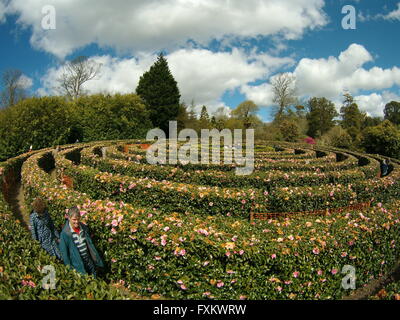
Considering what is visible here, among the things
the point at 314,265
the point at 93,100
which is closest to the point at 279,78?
the point at 93,100

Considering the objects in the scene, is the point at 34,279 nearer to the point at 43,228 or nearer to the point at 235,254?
the point at 43,228

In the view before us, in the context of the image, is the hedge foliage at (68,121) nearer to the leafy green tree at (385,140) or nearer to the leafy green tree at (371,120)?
the leafy green tree at (385,140)

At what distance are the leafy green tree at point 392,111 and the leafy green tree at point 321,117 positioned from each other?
21.6 m

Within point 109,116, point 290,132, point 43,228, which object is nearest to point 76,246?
point 43,228

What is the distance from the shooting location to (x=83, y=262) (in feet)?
16.2

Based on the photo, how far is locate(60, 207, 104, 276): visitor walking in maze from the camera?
480 centimetres

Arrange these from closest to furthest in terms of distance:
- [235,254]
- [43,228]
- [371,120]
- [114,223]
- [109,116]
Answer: [235,254] → [114,223] → [43,228] → [109,116] → [371,120]

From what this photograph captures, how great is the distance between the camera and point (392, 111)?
243 ft

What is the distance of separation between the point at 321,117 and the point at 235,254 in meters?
63.7

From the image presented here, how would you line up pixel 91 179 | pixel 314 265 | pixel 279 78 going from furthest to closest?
pixel 279 78
pixel 91 179
pixel 314 265

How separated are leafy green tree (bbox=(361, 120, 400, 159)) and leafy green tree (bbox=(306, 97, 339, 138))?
34.0 metres
